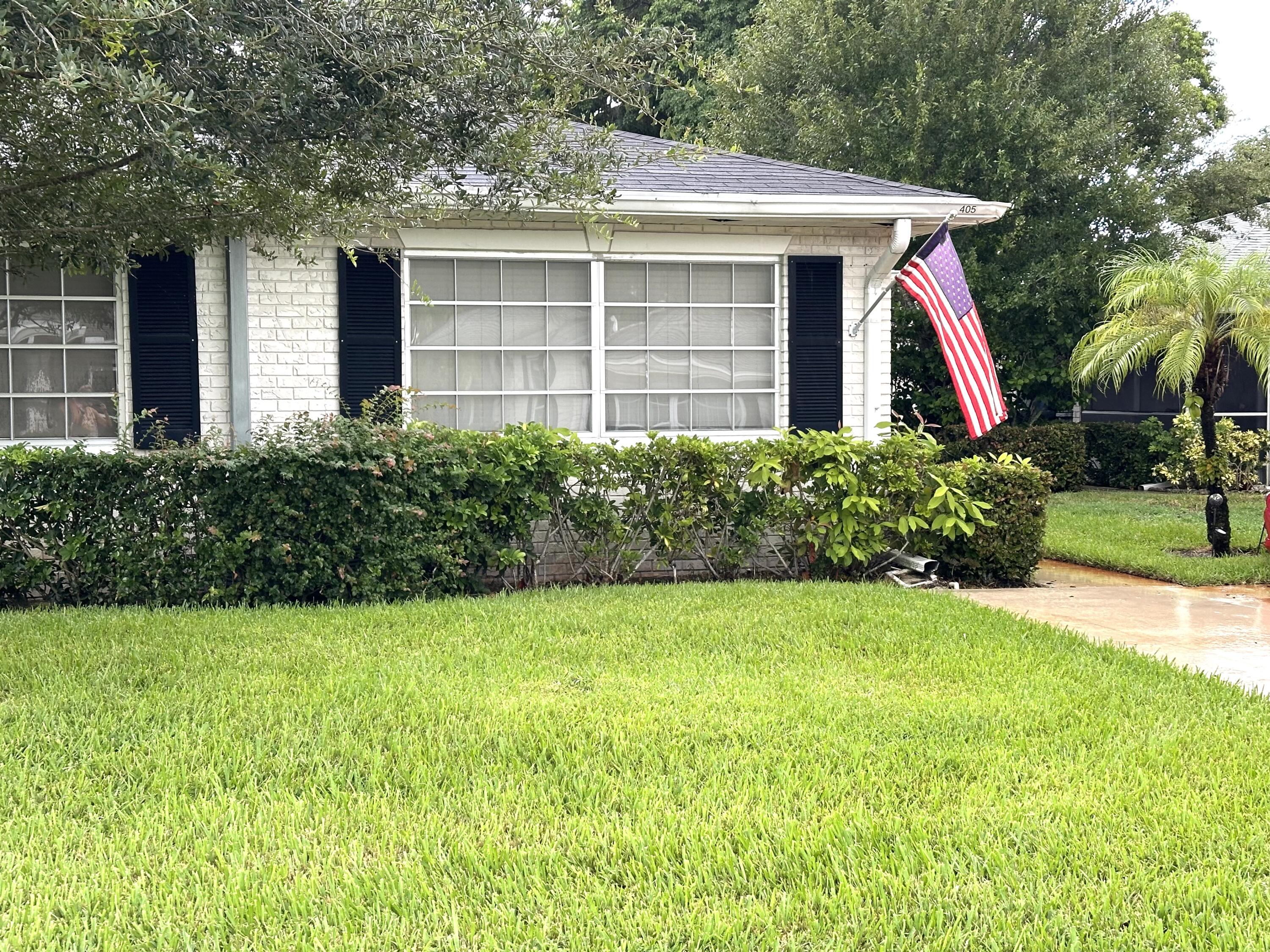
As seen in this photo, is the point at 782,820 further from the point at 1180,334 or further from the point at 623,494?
the point at 1180,334

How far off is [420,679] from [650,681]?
3.52ft

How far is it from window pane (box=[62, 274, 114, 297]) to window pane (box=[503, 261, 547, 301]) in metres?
2.89

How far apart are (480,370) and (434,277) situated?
2.64ft

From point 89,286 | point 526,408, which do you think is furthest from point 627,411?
point 89,286

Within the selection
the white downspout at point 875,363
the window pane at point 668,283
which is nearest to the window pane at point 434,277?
the window pane at point 668,283

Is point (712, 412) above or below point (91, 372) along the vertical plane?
below

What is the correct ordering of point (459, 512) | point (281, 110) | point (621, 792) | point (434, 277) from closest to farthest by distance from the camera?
point (621, 792) → point (281, 110) → point (459, 512) → point (434, 277)

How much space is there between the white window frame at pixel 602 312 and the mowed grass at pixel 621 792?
320cm

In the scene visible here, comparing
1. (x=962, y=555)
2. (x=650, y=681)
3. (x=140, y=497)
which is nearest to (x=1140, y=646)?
(x=962, y=555)

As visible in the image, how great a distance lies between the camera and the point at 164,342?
8.60m

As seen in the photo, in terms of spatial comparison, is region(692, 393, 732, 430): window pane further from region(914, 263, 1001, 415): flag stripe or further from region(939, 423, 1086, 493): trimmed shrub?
region(939, 423, 1086, 493): trimmed shrub

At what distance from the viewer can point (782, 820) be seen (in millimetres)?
3857

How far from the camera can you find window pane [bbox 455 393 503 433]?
9.33 m

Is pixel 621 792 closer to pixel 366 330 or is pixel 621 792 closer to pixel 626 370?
pixel 366 330
